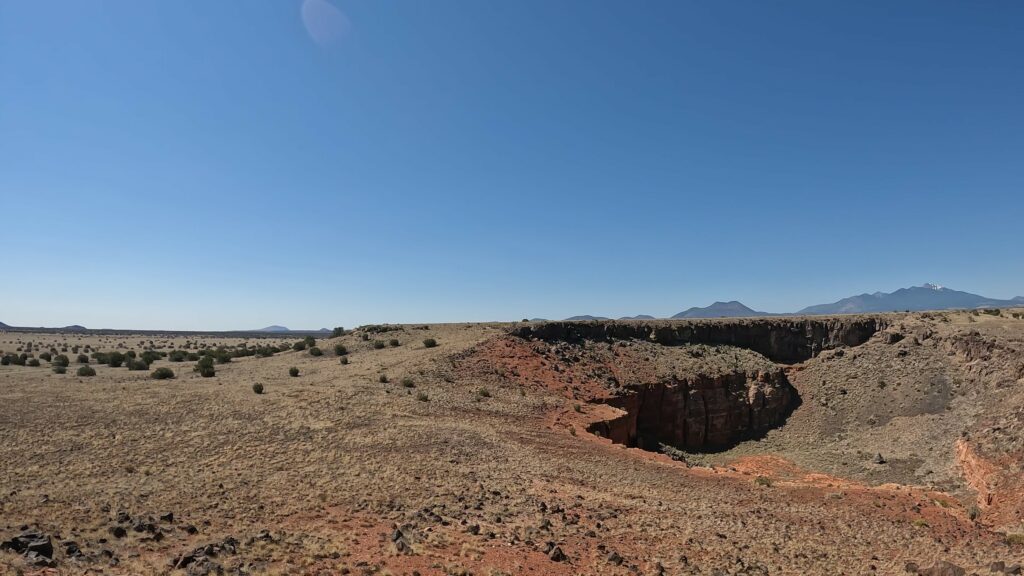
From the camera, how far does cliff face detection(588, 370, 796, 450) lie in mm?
41031

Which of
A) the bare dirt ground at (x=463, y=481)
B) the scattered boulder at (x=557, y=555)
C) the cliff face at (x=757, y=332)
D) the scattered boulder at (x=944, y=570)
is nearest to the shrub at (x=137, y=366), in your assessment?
the bare dirt ground at (x=463, y=481)

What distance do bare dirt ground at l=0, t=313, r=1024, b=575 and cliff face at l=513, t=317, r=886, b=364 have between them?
38.4ft

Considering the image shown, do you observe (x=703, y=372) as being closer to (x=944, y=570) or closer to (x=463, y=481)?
(x=463, y=481)

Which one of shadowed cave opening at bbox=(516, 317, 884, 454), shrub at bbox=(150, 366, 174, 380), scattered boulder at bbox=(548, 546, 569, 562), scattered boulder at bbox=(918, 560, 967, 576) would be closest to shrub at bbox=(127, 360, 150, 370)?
shrub at bbox=(150, 366, 174, 380)

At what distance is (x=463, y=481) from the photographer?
18438 mm

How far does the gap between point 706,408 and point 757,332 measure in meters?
16.8

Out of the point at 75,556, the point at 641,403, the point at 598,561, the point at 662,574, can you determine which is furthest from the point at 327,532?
the point at 641,403

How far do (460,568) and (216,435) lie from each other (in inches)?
625

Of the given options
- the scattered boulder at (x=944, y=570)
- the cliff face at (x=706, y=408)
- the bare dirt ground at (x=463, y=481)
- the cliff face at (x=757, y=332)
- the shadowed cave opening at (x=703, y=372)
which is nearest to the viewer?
the scattered boulder at (x=944, y=570)

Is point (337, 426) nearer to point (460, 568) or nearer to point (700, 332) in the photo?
point (460, 568)

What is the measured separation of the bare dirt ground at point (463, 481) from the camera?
41.0ft

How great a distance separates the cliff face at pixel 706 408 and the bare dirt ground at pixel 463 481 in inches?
124

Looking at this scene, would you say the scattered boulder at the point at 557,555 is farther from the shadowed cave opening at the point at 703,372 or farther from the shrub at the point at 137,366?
the shrub at the point at 137,366

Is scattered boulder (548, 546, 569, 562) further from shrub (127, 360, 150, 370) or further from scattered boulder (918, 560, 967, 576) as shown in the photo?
shrub (127, 360, 150, 370)
